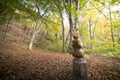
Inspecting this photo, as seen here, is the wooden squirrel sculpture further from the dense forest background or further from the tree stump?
the dense forest background

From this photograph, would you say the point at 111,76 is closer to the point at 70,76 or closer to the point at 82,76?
the point at 82,76

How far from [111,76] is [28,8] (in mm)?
9009

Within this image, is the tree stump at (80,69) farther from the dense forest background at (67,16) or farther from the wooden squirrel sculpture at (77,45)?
the dense forest background at (67,16)

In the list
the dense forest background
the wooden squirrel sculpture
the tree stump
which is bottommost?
the tree stump

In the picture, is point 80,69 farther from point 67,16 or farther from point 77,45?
point 67,16

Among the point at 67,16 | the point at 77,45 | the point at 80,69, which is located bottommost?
the point at 80,69

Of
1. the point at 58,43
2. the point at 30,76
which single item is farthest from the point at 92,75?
the point at 58,43

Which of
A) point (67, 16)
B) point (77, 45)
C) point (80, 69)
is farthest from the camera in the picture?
point (67, 16)

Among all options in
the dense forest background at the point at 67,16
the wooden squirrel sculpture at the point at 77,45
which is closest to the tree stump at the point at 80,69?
the wooden squirrel sculpture at the point at 77,45

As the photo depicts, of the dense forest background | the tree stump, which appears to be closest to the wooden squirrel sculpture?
the tree stump

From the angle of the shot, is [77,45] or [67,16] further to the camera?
[67,16]

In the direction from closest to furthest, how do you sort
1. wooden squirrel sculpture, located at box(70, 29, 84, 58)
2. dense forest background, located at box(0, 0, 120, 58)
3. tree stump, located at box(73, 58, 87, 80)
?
tree stump, located at box(73, 58, 87, 80)
wooden squirrel sculpture, located at box(70, 29, 84, 58)
dense forest background, located at box(0, 0, 120, 58)

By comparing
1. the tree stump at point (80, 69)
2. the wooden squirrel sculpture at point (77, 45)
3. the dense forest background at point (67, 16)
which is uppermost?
the dense forest background at point (67, 16)

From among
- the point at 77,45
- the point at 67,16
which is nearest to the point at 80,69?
the point at 77,45
